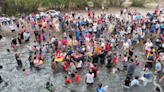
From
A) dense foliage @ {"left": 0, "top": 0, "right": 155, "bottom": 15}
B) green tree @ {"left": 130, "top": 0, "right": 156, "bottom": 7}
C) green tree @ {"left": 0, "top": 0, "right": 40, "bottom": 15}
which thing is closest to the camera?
green tree @ {"left": 0, "top": 0, "right": 40, "bottom": 15}

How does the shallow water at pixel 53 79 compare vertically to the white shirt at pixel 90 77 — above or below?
below

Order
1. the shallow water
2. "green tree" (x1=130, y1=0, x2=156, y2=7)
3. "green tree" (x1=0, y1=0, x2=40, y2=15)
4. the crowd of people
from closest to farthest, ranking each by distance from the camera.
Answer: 1. the shallow water
2. the crowd of people
3. "green tree" (x1=0, y1=0, x2=40, y2=15)
4. "green tree" (x1=130, y1=0, x2=156, y2=7)

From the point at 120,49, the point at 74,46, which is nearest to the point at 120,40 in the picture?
the point at 120,49

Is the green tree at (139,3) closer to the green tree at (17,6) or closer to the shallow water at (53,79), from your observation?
the green tree at (17,6)

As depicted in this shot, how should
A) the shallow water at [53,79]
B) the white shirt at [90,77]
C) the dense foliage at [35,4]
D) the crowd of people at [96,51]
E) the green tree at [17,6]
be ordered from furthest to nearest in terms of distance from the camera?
the dense foliage at [35,4] → the green tree at [17,6] → the crowd of people at [96,51] → the shallow water at [53,79] → the white shirt at [90,77]

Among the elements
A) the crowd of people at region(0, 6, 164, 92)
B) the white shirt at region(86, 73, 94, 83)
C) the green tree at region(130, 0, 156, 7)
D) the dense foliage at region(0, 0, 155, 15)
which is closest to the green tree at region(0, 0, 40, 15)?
the dense foliage at region(0, 0, 155, 15)

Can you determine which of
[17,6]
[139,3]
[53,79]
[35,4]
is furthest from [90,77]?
[139,3]

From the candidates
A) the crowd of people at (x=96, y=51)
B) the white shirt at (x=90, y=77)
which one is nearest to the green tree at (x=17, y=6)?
the crowd of people at (x=96, y=51)

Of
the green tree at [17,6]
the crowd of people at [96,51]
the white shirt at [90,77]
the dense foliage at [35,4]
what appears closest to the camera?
the white shirt at [90,77]

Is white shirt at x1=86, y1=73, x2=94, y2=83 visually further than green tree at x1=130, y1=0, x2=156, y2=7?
No

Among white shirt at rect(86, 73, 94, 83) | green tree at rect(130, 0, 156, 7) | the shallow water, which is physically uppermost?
green tree at rect(130, 0, 156, 7)

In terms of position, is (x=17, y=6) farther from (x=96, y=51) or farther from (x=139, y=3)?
(x=139, y=3)

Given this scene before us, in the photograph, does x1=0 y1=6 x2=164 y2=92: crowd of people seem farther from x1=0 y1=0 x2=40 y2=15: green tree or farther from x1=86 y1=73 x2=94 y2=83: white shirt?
x1=0 y1=0 x2=40 y2=15: green tree

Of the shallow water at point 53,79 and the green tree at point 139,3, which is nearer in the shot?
the shallow water at point 53,79
